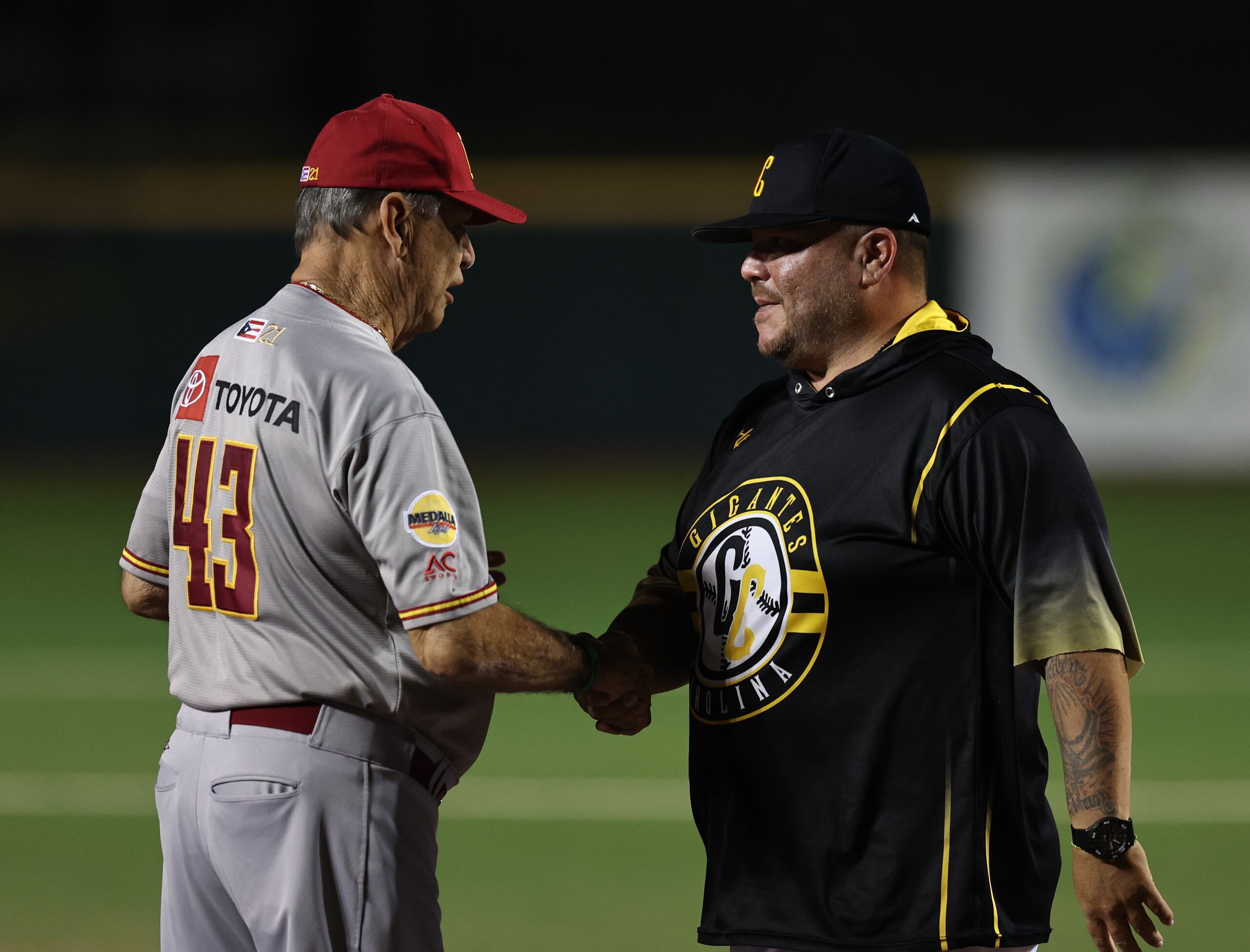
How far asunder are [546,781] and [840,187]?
438cm

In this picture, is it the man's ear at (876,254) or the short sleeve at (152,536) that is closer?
the man's ear at (876,254)

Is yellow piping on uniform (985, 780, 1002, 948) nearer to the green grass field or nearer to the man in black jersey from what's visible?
the man in black jersey

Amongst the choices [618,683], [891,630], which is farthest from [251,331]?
[891,630]

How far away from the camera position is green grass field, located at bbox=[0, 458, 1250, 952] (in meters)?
5.21

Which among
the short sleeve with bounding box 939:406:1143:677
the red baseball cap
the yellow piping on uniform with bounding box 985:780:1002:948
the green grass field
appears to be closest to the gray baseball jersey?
the red baseball cap

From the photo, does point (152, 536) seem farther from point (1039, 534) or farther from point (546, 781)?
point (546, 781)

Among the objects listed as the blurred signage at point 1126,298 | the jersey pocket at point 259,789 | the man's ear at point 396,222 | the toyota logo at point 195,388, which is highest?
the blurred signage at point 1126,298

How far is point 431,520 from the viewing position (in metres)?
2.72

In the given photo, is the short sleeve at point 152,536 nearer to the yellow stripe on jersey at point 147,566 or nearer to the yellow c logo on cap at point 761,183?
the yellow stripe on jersey at point 147,566

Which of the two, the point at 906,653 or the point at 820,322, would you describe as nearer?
the point at 906,653

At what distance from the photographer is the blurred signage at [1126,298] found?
16875 millimetres

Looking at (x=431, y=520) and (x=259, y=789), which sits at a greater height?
(x=431, y=520)

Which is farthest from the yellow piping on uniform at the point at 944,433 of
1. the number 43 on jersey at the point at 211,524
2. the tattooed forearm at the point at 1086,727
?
the number 43 on jersey at the point at 211,524

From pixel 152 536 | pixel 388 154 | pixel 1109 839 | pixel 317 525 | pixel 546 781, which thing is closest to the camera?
pixel 1109 839
